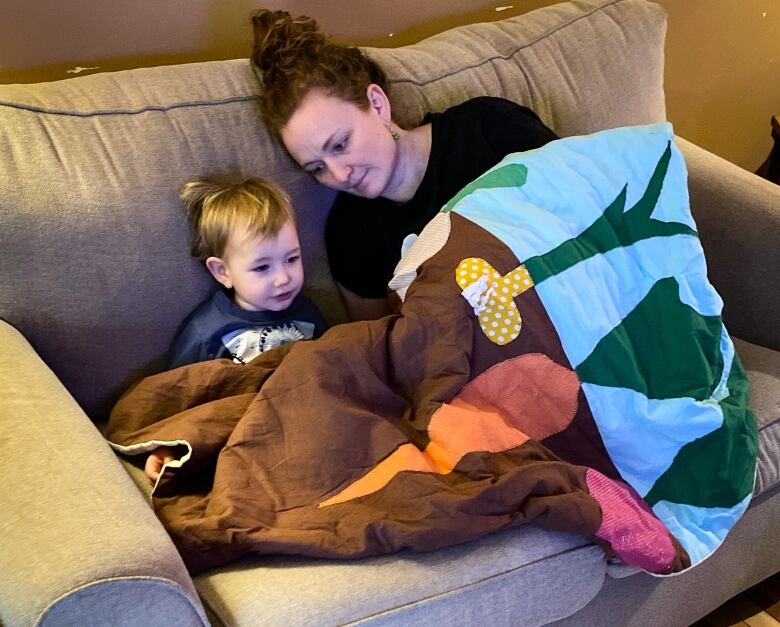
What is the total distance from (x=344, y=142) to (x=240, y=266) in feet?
1.00

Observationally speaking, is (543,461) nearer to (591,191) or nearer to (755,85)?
(591,191)

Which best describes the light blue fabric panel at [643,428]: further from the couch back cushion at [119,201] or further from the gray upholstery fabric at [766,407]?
the couch back cushion at [119,201]

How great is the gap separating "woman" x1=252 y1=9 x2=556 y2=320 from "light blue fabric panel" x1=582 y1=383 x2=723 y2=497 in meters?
0.52

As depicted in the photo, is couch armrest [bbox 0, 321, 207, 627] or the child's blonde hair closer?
couch armrest [bbox 0, 321, 207, 627]

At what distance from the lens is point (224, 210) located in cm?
142

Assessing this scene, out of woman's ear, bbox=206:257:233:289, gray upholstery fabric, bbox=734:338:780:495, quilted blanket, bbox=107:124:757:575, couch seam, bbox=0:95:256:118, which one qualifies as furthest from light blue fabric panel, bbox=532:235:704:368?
couch seam, bbox=0:95:256:118

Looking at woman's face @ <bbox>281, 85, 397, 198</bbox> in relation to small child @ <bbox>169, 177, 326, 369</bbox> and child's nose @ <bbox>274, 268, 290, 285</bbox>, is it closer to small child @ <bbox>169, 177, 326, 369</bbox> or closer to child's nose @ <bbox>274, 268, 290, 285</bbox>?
small child @ <bbox>169, 177, 326, 369</bbox>

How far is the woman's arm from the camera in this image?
1.67 metres

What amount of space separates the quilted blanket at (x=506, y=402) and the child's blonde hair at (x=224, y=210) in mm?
224

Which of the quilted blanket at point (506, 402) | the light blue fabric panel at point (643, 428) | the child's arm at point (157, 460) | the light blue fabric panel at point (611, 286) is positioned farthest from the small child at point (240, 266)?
the light blue fabric panel at point (643, 428)

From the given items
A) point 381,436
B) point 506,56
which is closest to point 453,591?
point 381,436

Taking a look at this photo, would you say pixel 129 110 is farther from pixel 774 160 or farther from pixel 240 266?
pixel 774 160

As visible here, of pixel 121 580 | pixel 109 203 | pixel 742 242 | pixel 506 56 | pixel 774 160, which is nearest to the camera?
pixel 121 580

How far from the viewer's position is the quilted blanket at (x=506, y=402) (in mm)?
1163
